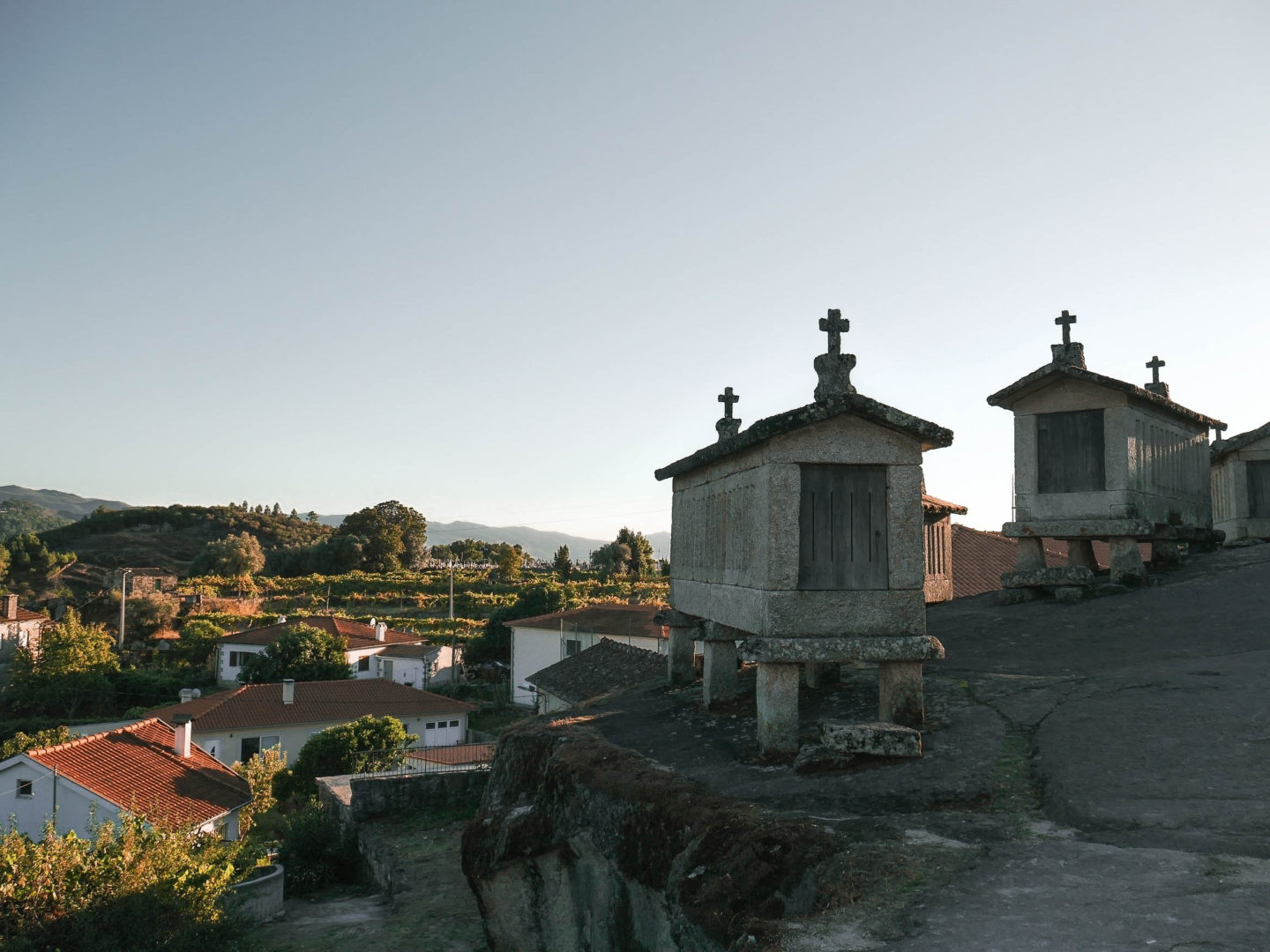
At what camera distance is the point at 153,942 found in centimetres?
1121

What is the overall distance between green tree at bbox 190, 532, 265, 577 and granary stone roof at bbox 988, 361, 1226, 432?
75.7 meters

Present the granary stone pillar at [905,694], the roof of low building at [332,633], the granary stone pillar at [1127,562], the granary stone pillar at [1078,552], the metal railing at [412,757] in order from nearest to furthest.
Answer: the granary stone pillar at [905,694], the granary stone pillar at [1127,562], the granary stone pillar at [1078,552], the metal railing at [412,757], the roof of low building at [332,633]

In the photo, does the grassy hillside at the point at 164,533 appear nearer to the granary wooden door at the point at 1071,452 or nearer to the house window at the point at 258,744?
the house window at the point at 258,744

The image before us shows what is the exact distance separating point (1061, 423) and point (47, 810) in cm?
2201

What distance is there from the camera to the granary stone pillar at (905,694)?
23.7 ft

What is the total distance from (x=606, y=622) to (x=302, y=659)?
14695 millimetres

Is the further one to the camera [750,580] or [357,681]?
[357,681]

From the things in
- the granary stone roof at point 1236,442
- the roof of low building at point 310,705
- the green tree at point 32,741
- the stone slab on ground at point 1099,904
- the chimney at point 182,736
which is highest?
the granary stone roof at point 1236,442

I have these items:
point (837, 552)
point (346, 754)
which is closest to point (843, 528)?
point (837, 552)

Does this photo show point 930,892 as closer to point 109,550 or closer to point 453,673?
point 453,673

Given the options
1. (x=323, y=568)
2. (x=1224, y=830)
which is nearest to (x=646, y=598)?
(x=323, y=568)

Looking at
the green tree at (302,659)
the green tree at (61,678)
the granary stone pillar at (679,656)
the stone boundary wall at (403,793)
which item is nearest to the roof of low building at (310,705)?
the green tree at (302,659)

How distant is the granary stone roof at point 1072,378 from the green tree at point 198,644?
45.9m

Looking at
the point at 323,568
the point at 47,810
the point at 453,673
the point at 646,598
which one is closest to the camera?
the point at 47,810
